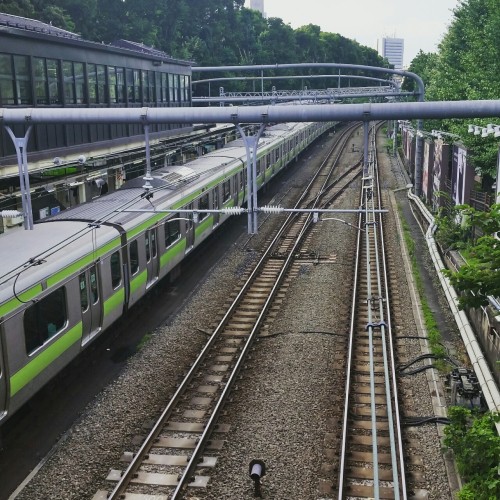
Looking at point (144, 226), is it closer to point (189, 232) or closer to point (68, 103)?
point (189, 232)

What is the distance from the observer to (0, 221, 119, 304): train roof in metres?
10.7

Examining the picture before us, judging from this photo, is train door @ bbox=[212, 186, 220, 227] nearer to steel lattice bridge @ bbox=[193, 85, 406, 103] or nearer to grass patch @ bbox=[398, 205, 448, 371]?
grass patch @ bbox=[398, 205, 448, 371]

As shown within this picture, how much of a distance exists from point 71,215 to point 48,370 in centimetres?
505

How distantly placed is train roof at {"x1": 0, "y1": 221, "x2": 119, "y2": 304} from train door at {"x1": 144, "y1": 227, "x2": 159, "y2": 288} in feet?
6.76

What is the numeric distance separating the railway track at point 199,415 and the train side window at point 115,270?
2422 mm

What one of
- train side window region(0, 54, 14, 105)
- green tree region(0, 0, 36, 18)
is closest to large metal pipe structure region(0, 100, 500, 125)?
train side window region(0, 54, 14, 105)

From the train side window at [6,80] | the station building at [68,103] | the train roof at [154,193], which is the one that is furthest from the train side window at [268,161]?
the train side window at [6,80]

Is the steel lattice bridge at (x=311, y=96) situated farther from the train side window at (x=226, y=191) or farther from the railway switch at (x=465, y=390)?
the railway switch at (x=465, y=390)

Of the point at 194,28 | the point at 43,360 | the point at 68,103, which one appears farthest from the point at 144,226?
the point at 194,28

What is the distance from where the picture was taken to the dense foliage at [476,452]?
8758 millimetres

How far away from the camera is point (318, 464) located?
1038 cm

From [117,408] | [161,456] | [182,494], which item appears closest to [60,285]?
[117,408]

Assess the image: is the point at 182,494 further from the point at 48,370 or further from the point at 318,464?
the point at 48,370

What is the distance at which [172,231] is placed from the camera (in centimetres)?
1850
